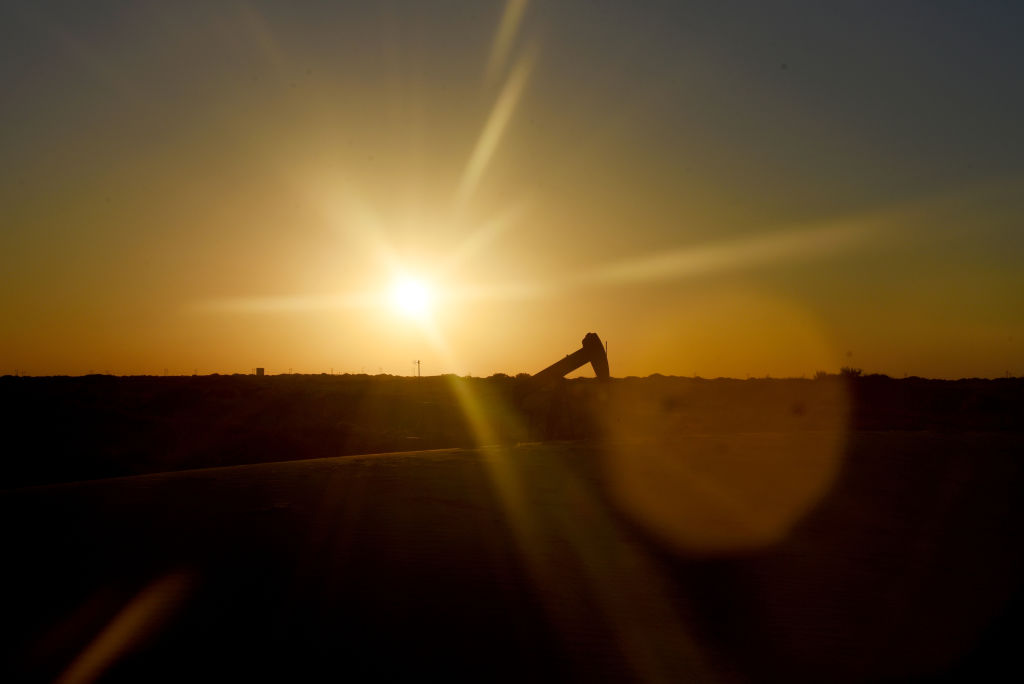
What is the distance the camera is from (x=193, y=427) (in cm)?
2680

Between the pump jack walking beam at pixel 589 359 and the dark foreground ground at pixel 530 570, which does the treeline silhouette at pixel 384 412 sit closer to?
the pump jack walking beam at pixel 589 359

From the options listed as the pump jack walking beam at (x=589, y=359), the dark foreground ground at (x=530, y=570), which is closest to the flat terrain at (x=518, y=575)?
the dark foreground ground at (x=530, y=570)

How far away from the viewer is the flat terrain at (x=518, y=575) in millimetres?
5086

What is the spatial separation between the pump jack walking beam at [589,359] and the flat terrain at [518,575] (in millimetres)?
10728

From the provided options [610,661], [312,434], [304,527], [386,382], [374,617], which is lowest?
[610,661]

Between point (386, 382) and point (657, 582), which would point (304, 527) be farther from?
point (386, 382)

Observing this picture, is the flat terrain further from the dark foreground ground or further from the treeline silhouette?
the treeline silhouette

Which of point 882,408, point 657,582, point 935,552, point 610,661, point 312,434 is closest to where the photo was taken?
point 610,661

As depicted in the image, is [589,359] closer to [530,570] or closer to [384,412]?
[384,412]

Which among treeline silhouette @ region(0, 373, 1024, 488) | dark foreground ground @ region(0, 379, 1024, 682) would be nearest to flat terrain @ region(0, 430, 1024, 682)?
dark foreground ground @ region(0, 379, 1024, 682)

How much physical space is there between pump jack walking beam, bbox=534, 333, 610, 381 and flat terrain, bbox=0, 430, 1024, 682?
10.7 meters

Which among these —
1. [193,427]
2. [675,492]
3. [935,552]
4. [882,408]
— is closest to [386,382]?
[193,427]

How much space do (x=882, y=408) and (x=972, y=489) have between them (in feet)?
88.1

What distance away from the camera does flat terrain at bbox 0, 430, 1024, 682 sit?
5086 millimetres
